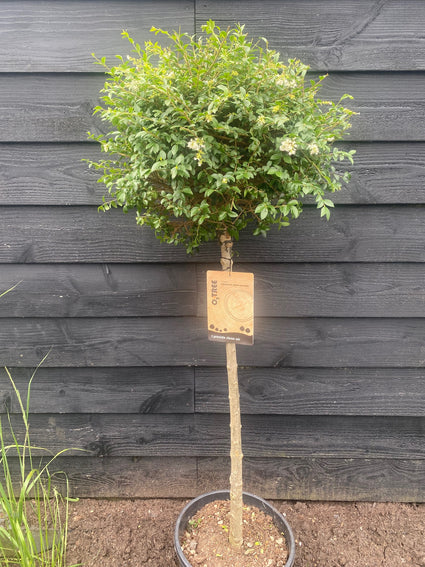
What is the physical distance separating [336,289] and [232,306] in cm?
60

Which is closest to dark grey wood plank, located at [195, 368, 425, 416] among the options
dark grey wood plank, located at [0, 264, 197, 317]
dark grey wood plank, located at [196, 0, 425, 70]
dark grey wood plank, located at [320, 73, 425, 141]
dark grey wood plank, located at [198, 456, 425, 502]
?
dark grey wood plank, located at [198, 456, 425, 502]

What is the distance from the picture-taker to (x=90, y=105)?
1.41 m

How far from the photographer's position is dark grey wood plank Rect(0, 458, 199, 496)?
1.70 meters

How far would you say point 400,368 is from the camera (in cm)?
158

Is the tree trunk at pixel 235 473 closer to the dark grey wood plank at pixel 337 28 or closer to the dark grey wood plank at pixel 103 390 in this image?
the dark grey wood plank at pixel 103 390

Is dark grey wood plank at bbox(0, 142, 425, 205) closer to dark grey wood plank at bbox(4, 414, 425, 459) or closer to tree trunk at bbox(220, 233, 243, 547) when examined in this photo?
tree trunk at bbox(220, 233, 243, 547)

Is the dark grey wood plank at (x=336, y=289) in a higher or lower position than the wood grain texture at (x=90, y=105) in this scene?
lower

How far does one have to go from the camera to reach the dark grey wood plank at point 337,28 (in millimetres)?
1350

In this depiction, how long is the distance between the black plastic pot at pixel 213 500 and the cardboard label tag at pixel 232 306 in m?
0.72

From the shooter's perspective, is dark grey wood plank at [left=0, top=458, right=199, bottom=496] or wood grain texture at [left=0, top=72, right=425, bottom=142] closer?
wood grain texture at [left=0, top=72, right=425, bottom=142]

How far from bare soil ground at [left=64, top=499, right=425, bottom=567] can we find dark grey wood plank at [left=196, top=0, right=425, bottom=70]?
1.83m

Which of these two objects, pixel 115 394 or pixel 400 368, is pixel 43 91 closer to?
pixel 115 394

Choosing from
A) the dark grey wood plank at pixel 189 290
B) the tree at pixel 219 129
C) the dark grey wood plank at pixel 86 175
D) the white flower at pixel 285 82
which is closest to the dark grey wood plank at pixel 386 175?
the dark grey wood plank at pixel 86 175

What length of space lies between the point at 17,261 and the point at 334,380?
4.62 ft
